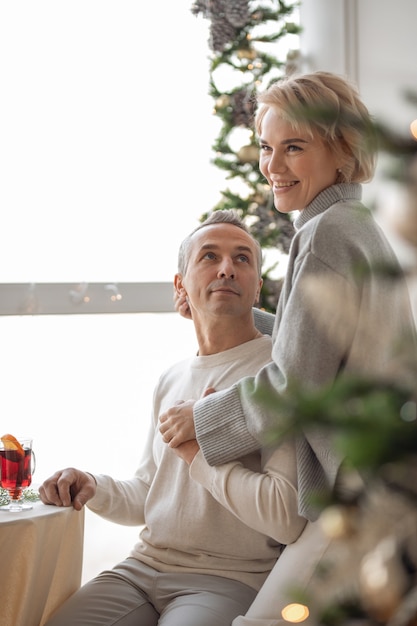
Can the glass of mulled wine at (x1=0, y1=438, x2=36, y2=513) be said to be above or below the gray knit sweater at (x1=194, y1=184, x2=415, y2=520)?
below

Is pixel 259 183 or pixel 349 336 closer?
pixel 349 336

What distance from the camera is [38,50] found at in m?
3.80

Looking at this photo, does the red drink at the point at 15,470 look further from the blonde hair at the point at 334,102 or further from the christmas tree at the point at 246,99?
the christmas tree at the point at 246,99

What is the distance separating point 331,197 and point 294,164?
0.12 meters

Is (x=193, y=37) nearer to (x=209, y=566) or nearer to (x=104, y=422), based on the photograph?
(x=104, y=422)

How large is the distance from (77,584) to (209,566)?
0.41 m

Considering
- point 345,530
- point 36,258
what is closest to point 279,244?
point 36,258

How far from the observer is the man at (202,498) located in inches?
68.9

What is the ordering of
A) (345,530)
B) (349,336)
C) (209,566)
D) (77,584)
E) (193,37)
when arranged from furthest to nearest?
(193,37) < (77,584) < (209,566) < (349,336) < (345,530)

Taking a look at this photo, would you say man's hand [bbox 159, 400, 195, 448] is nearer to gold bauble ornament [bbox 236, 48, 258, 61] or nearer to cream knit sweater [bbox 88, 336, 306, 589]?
cream knit sweater [bbox 88, 336, 306, 589]

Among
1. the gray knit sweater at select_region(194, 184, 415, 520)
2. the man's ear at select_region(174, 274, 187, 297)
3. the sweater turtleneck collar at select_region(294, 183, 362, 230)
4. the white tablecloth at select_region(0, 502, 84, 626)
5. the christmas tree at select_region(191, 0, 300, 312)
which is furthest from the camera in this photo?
the christmas tree at select_region(191, 0, 300, 312)

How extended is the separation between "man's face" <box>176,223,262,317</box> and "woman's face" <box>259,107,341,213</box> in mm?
293

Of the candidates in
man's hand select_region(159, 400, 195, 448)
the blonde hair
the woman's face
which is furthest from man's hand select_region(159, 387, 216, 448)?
the blonde hair

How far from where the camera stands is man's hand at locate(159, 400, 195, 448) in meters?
1.80
